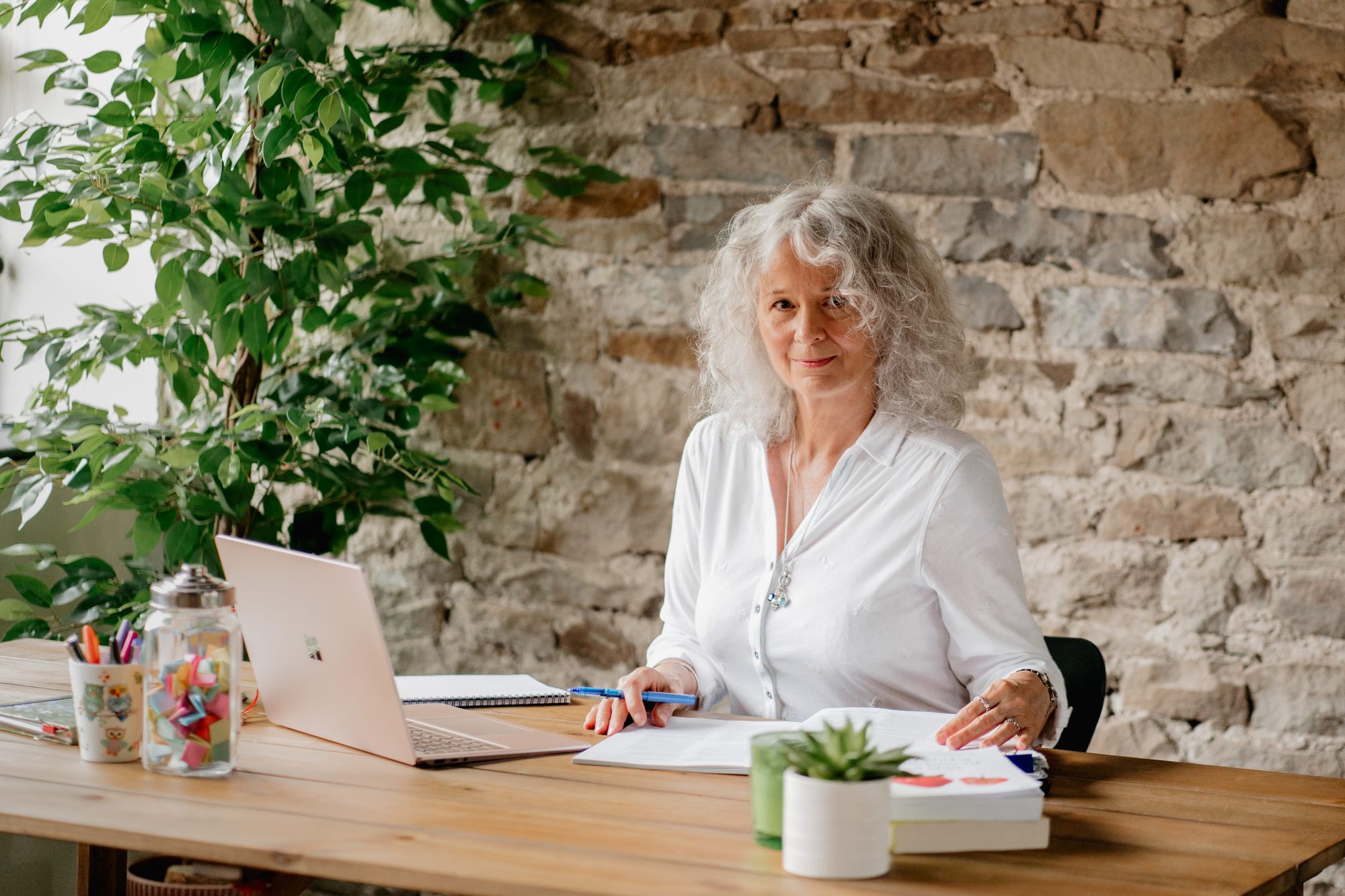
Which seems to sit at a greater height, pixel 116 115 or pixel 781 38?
pixel 781 38

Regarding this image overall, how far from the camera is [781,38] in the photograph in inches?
110

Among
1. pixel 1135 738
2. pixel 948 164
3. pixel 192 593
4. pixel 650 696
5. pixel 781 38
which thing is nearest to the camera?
pixel 192 593

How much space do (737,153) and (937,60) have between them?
45cm

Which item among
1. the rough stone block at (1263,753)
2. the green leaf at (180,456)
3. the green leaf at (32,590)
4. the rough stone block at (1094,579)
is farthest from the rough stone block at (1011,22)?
the green leaf at (32,590)

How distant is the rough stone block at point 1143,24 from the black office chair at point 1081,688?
4.02 feet

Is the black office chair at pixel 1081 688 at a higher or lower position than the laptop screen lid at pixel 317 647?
lower

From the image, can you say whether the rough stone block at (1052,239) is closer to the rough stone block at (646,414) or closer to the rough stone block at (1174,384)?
the rough stone block at (1174,384)

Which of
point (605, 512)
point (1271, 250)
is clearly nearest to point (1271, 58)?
point (1271, 250)

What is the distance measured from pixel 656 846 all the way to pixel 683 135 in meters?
1.93

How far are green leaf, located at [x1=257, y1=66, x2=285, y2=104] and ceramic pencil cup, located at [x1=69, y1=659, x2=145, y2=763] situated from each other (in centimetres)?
122

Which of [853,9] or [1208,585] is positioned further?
[853,9]

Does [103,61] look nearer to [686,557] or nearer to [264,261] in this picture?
[264,261]

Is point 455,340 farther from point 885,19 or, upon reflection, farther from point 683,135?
point 885,19

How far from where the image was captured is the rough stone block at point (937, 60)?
8.68 feet
